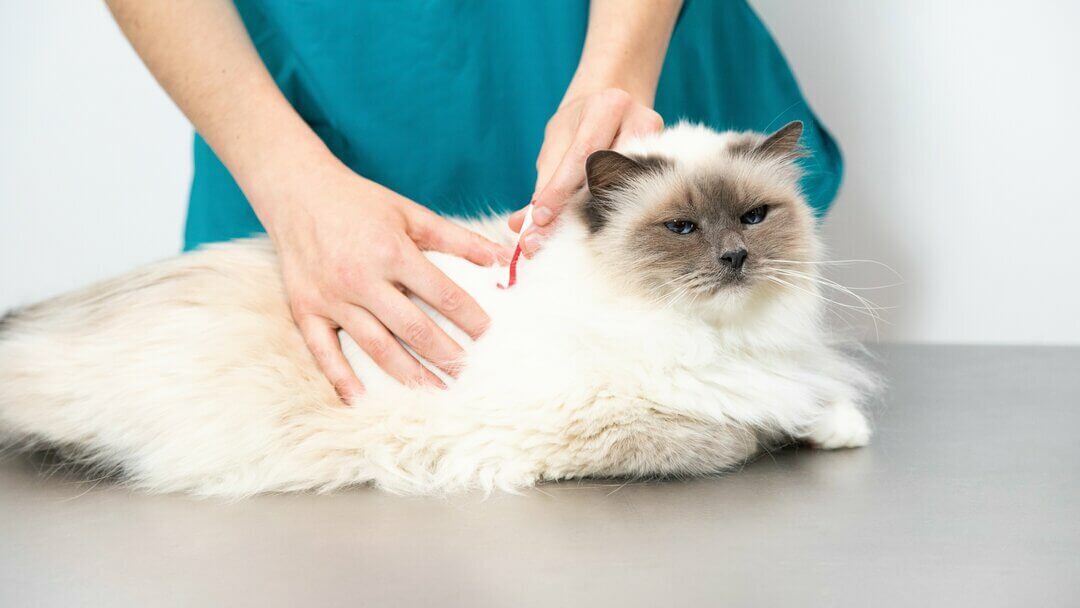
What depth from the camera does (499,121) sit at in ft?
6.51

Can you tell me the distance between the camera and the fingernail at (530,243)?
139 centimetres

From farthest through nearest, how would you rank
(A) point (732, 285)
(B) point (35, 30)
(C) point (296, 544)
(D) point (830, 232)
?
(D) point (830, 232) → (B) point (35, 30) → (A) point (732, 285) → (C) point (296, 544)

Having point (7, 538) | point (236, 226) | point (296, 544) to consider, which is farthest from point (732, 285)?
point (236, 226)

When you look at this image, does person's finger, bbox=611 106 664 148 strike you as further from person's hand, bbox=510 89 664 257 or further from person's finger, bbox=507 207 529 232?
person's finger, bbox=507 207 529 232

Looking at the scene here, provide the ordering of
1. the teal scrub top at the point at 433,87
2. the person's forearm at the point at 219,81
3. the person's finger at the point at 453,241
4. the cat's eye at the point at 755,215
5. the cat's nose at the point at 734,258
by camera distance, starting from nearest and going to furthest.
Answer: the cat's nose at the point at 734,258, the cat's eye at the point at 755,215, the person's finger at the point at 453,241, the person's forearm at the point at 219,81, the teal scrub top at the point at 433,87

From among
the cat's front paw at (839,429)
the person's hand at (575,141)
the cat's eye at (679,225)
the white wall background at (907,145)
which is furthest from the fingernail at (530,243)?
the white wall background at (907,145)

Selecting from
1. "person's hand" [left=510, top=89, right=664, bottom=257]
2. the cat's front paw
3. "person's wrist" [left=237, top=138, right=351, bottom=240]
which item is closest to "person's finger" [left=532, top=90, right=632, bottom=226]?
"person's hand" [left=510, top=89, right=664, bottom=257]

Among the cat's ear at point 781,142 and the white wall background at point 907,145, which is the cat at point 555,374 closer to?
the cat's ear at point 781,142

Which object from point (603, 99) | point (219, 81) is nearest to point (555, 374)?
point (603, 99)

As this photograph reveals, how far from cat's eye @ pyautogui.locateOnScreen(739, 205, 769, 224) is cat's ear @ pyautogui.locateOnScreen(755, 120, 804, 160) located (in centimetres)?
9

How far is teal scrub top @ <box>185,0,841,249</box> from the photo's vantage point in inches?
72.9

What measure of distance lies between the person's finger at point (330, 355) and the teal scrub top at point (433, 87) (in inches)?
19.2

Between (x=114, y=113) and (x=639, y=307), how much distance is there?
204 centimetres

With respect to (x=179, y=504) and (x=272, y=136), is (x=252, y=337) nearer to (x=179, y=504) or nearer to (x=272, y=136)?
(x=179, y=504)
